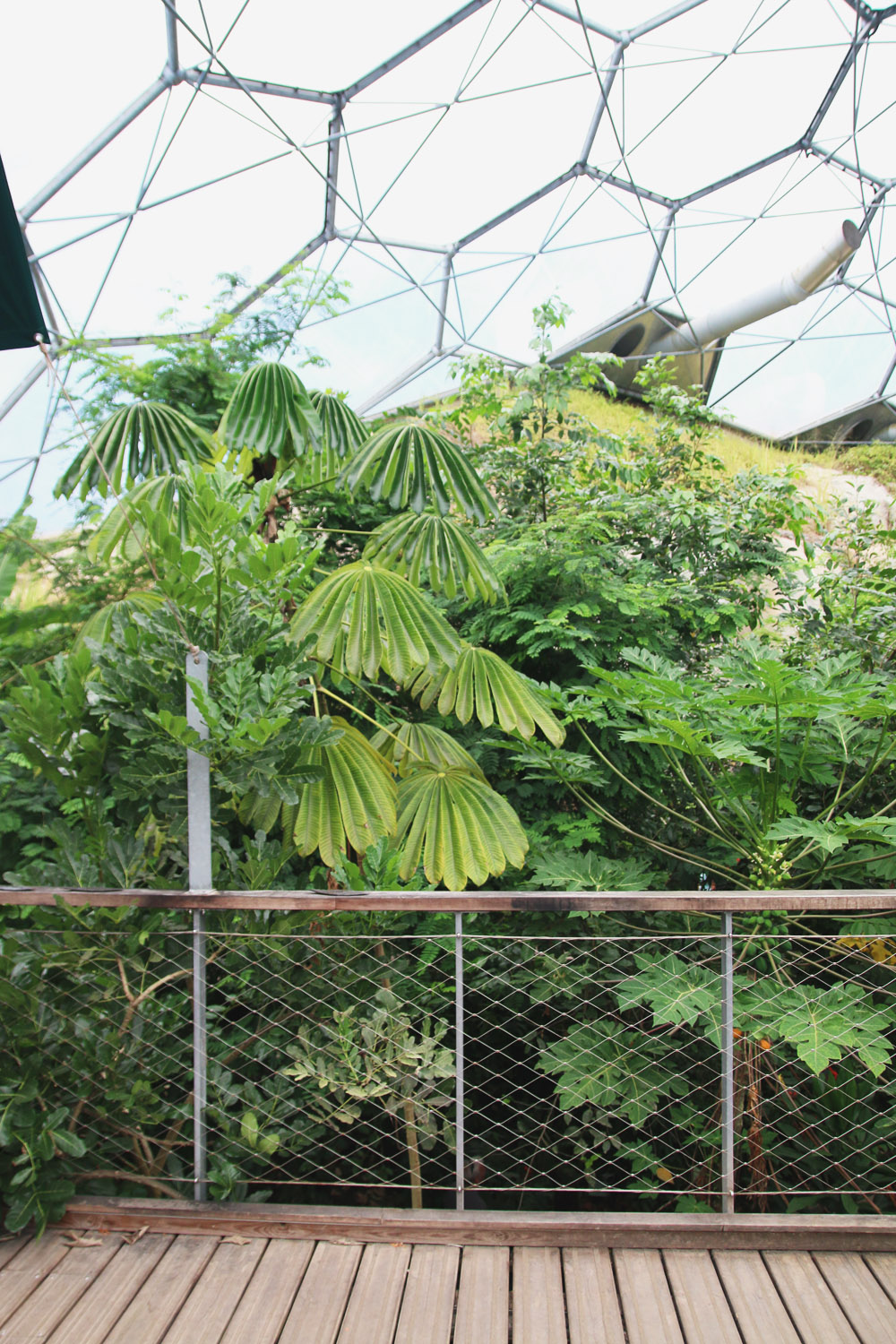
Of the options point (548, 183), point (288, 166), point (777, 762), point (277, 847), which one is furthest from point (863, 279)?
point (277, 847)

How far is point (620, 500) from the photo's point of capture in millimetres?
5234

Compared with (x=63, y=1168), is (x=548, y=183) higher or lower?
higher

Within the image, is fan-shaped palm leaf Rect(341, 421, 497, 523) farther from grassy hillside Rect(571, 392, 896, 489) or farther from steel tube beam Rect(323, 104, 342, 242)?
grassy hillside Rect(571, 392, 896, 489)

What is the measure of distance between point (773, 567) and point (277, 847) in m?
3.81

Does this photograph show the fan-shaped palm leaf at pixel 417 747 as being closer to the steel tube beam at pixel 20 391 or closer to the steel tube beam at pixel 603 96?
the steel tube beam at pixel 20 391

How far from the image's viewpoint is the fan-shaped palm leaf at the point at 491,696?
3121 mm

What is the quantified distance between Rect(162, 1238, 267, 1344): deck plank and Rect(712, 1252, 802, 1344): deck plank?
113 centimetres

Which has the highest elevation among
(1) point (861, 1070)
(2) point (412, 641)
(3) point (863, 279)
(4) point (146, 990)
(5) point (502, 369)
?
(3) point (863, 279)

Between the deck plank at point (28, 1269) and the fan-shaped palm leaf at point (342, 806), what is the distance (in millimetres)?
1153

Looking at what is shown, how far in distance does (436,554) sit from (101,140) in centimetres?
577

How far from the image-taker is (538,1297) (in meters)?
1.83

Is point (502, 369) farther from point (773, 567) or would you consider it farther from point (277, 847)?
point (277, 847)

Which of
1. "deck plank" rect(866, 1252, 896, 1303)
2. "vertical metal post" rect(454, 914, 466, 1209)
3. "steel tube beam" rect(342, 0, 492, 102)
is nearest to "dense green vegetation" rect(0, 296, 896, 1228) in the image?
"vertical metal post" rect(454, 914, 466, 1209)

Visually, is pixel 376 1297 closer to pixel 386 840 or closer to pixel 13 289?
pixel 386 840
